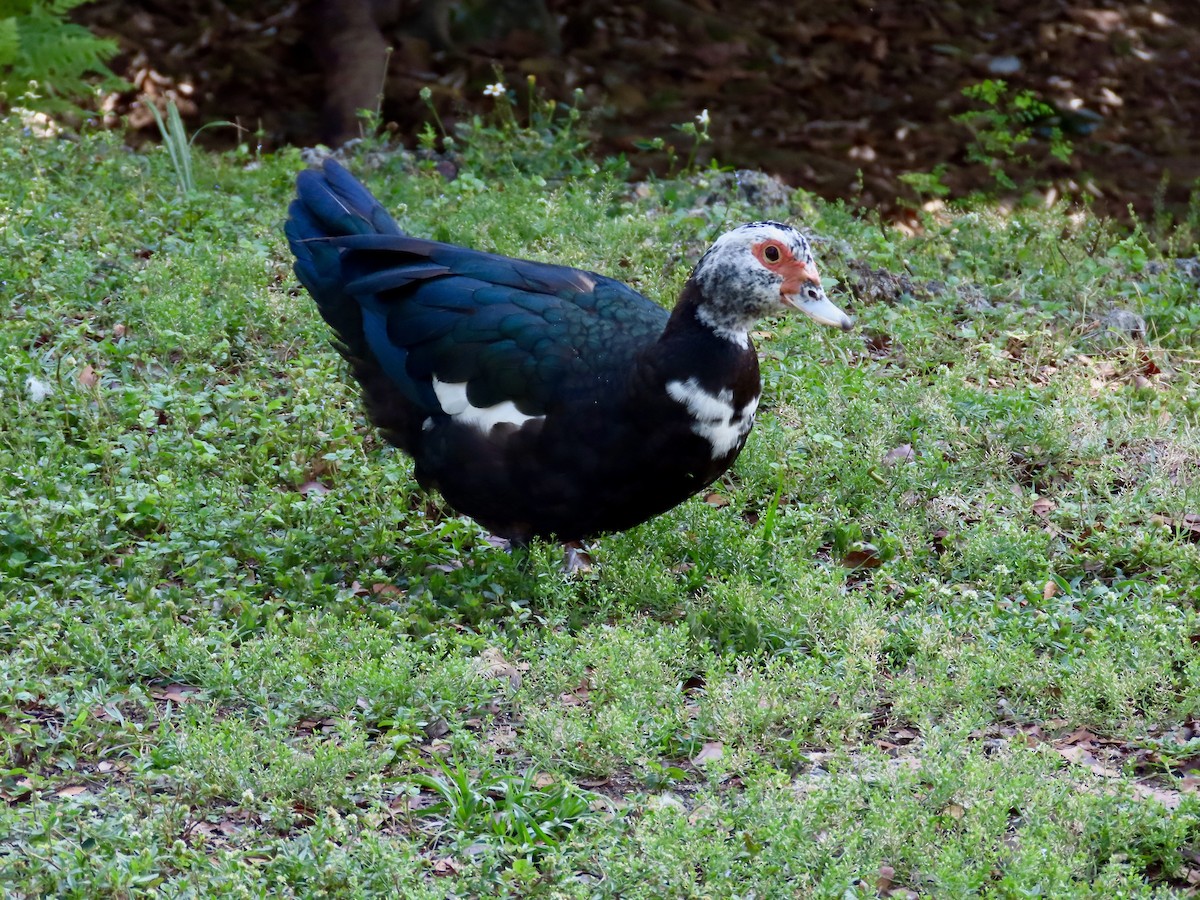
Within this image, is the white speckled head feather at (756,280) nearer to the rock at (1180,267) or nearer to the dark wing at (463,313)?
the dark wing at (463,313)

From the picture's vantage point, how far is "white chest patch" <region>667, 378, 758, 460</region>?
433 centimetres

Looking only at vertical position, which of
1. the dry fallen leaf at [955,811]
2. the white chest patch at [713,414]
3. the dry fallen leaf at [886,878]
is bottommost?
the dry fallen leaf at [886,878]

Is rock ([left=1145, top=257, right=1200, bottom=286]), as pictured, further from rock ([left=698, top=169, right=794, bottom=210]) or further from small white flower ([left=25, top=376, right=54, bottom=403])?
small white flower ([left=25, top=376, right=54, bottom=403])

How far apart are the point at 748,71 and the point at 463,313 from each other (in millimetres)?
6518

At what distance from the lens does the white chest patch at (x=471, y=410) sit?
4535mm

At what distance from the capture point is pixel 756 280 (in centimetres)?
437

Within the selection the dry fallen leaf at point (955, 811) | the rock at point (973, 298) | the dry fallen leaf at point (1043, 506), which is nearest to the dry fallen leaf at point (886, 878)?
the dry fallen leaf at point (955, 811)

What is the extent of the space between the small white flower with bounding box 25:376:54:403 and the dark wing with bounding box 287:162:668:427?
1160mm

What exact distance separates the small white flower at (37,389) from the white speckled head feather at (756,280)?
2.65 m

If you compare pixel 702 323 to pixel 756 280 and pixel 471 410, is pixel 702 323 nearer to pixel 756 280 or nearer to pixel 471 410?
pixel 756 280

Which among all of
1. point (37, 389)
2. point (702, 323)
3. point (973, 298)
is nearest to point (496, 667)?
point (702, 323)

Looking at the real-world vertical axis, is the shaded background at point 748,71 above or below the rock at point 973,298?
below

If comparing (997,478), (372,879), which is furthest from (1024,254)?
(372,879)

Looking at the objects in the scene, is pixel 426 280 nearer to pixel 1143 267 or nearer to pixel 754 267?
pixel 754 267
